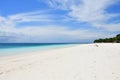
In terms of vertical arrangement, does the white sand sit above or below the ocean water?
below

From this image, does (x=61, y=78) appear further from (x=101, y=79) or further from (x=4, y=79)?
(x=4, y=79)

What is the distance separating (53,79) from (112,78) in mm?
2050

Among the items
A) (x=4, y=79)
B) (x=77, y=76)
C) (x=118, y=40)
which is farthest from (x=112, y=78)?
(x=118, y=40)

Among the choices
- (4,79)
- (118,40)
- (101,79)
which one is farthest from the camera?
(118,40)

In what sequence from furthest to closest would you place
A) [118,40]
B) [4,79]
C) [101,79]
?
[118,40]
[4,79]
[101,79]

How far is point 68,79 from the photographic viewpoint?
5.38m

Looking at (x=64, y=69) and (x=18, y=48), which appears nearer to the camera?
(x=64, y=69)

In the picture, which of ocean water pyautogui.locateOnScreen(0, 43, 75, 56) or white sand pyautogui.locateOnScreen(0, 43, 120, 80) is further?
ocean water pyautogui.locateOnScreen(0, 43, 75, 56)

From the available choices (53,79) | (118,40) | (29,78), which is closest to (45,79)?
(53,79)

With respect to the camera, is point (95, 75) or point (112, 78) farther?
point (95, 75)

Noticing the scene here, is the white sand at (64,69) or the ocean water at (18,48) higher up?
the ocean water at (18,48)

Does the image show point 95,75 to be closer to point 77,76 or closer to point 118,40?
point 77,76

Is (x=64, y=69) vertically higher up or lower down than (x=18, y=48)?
lower down

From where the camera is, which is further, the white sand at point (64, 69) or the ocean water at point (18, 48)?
the ocean water at point (18, 48)
